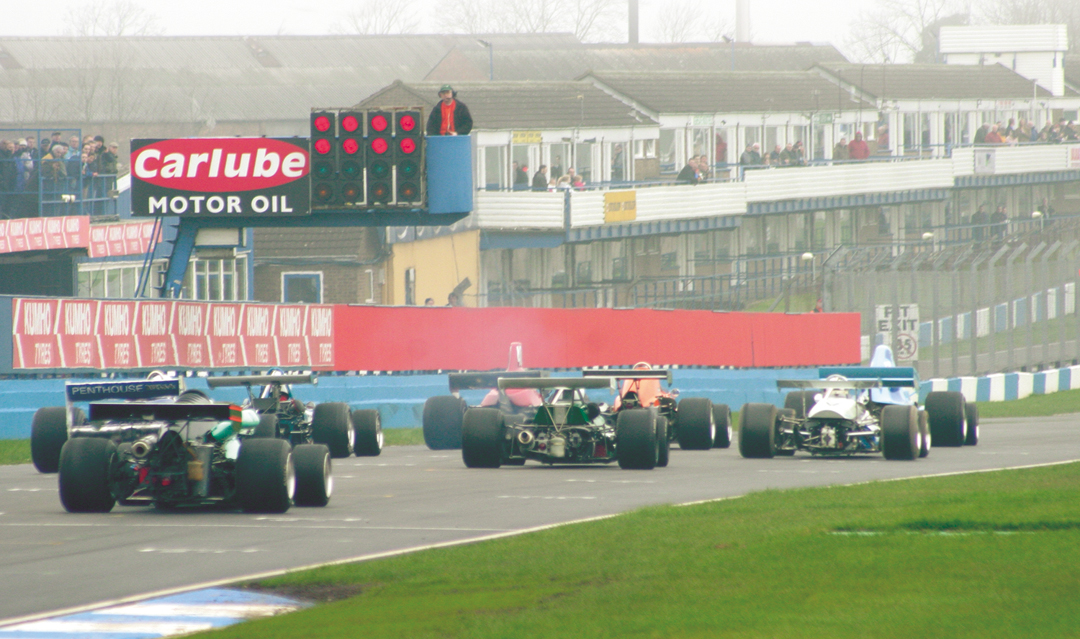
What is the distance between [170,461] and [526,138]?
3489 cm

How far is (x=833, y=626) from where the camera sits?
7.02 meters

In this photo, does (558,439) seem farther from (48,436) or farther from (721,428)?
(48,436)

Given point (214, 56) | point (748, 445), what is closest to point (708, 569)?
point (748, 445)

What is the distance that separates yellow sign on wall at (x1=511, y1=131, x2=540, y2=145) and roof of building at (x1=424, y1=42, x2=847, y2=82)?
31.7 meters

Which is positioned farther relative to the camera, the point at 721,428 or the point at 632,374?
the point at 721,428

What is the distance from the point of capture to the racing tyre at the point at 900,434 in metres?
17.9

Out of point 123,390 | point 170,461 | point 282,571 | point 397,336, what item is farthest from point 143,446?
point 397,336

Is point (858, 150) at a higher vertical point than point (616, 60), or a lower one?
lower

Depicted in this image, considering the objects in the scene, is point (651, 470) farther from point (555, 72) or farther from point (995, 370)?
point (555, 72)

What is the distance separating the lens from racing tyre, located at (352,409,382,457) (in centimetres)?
1859

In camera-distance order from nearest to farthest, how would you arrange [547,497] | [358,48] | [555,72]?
1. [547,497]
2. [555,72]
3. [358,48]

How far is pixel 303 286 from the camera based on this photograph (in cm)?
4256

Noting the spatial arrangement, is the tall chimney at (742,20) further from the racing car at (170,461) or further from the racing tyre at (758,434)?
the racing car at (170,461)

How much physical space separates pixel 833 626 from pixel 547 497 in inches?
274
